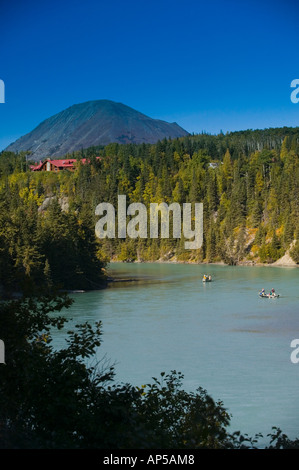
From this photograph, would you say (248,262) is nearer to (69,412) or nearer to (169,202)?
(169,202)

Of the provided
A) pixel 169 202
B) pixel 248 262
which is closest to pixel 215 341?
pixel 248 262

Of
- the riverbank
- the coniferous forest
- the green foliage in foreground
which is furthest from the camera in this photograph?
the riverbank

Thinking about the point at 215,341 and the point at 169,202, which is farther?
the point at 169,202

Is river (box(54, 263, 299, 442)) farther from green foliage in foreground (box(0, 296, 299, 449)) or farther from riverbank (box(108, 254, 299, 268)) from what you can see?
riverbank (box(108, 254, 299, 268))

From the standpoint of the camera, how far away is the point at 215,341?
122ft

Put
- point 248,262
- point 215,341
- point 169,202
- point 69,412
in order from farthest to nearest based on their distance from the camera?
point 169,202
point 248,262
point 215,341
point 69,412

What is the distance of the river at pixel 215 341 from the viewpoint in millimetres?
23409

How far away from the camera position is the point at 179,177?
186 metres

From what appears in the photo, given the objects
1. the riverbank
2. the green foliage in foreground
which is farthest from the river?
the riverbank

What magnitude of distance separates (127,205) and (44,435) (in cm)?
17734

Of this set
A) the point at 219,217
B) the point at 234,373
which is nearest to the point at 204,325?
the point at 234,373

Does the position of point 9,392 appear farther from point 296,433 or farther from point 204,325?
point 204,325

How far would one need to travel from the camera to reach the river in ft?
76.8

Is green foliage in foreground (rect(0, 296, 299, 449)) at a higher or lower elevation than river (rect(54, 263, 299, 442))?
higher
